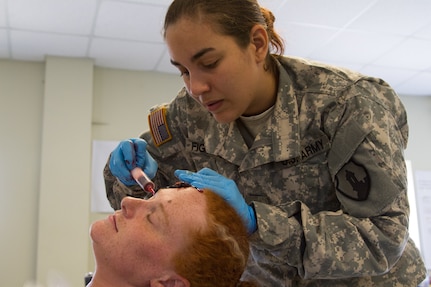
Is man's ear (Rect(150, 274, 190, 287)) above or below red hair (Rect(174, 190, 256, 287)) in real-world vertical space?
below

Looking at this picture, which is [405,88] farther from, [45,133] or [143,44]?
[45,133]

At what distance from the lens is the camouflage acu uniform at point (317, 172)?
1161mm

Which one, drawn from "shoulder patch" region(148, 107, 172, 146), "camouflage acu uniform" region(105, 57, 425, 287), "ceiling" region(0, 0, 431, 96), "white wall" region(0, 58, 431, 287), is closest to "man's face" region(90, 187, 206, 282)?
"camouflage acu uniform" region(105, 57, 425, 287)

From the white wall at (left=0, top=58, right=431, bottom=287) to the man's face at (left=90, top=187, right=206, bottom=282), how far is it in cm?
293

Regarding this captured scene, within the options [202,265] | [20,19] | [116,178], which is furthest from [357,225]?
[20,19]

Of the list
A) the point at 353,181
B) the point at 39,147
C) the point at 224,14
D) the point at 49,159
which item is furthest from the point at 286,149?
the point at 39,147

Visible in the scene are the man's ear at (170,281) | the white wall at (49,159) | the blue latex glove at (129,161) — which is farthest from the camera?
the white wall at (49,159)

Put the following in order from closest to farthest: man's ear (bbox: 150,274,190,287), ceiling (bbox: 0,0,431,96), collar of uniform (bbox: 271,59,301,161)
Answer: man's ear (bbox: 150,274,190,287) → collar of uniform (bbox: 271,59,301,161) → ceiling (bbox: 0,0,431,96)

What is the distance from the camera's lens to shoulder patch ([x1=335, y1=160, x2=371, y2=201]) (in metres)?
1.19

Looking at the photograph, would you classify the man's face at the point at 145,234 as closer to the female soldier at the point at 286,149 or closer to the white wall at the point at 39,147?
the female soldier at the point at 286,149

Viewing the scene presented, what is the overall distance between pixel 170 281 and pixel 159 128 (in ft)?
2.06

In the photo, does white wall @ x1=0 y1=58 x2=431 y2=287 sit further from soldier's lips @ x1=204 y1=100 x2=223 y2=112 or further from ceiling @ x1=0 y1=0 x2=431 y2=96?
soldier's lips @ x1=204 y1=100 x2=223 y2=112


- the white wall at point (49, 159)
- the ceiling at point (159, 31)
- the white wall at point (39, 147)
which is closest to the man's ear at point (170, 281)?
the ceiling at point (159, 31)

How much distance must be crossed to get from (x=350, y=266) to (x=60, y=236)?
11.0 ft
